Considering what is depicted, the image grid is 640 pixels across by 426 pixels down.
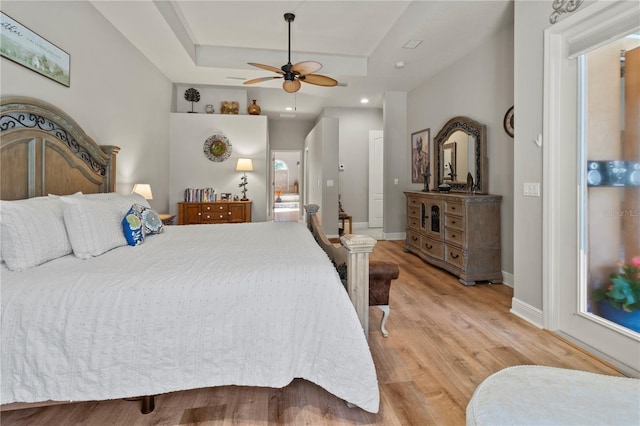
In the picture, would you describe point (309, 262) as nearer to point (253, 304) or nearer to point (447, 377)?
point (253, 304)

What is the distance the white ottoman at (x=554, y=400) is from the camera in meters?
0.68

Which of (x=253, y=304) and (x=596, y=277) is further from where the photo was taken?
(x=596, y=277)

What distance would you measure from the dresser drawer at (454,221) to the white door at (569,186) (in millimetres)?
1277

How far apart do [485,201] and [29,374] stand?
3994 millimetres

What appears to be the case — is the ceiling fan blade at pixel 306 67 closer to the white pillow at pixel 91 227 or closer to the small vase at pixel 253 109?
the white pillow at pixel 91 227

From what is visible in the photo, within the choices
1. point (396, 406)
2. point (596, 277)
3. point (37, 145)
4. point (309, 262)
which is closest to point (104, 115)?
point (37, 145)

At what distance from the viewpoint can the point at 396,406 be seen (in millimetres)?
1643

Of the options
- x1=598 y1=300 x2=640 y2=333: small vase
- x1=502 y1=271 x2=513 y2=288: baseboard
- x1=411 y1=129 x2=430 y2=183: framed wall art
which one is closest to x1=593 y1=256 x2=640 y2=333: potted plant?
x1=598 y1=300 x2=640 y2=333: small vase

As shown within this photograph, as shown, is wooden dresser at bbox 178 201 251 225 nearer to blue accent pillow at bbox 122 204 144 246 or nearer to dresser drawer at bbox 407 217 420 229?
dresser drawer at bbox 407 217 420 229

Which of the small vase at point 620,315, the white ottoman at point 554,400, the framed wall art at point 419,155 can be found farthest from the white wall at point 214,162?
the white ottoman at point 554,400

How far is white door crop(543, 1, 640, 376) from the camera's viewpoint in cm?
218

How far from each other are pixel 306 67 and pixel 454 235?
2605mm

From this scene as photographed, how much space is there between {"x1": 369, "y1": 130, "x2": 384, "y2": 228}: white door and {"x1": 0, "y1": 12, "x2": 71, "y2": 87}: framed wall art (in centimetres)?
605

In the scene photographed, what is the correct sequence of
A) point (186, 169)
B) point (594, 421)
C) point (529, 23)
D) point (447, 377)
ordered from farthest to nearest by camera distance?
point (186, 169) → point (529, 23) → point (447, 377) → point (594, 421)
